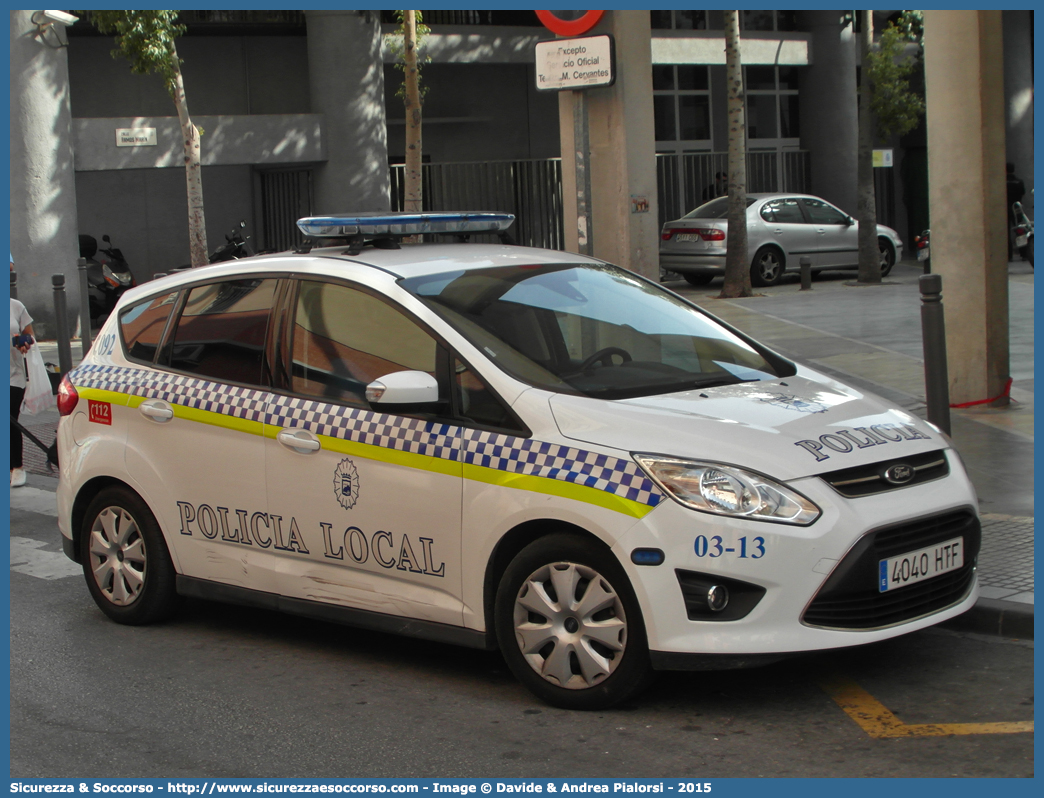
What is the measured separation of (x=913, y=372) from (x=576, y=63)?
16.7 ft

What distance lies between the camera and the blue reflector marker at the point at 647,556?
4.33 meters

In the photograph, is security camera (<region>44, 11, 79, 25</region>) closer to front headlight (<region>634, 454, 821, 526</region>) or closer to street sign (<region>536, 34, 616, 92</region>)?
street sign (<region>536, 34, 616, 92</region>)

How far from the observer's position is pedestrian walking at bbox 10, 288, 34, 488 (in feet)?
31.4

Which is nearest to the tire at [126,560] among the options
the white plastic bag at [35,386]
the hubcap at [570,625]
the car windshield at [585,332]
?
the car windshield at [585,332]

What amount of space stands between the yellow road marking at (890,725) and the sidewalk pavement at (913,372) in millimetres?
1001

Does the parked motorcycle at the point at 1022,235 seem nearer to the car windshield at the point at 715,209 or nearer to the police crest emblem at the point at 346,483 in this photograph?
the car windshield at the point at 715,209

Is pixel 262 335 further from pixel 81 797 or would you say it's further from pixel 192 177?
pixel 192 177

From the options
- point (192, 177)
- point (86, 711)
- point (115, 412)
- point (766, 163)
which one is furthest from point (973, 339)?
point (766, 163)

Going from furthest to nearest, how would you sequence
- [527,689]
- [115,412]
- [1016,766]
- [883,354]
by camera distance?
1. [883,354]
2. [115,412]
3. [527,689]
4. [1016,766]

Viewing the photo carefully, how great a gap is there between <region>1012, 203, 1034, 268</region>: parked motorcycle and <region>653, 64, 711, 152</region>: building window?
25.4ft

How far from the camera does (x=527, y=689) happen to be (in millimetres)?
4766

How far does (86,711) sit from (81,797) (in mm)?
828

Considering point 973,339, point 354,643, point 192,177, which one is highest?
point 192,177

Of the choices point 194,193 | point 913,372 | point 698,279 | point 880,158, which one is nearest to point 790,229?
point 698,279
